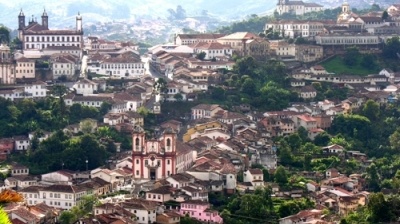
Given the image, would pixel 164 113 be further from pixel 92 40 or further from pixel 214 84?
pixel 92 40

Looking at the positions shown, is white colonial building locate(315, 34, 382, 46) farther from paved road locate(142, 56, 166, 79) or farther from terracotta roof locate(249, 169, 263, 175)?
terracotta roof locate(249, 169, 263, 175)

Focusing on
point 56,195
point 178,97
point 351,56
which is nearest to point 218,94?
point 178,97

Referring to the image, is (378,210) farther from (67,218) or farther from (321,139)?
(321,139)

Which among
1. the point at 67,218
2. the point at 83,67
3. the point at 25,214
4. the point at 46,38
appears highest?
the point at 46,38

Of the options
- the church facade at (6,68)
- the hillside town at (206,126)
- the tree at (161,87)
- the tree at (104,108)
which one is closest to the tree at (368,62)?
the hillside town at (206,126)

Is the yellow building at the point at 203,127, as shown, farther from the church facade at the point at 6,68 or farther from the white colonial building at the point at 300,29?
the white colonial building at the point at 300,29

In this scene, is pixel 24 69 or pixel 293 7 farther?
pixel 293 7

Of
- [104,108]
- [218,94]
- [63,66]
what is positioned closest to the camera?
[104,108]
